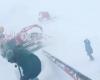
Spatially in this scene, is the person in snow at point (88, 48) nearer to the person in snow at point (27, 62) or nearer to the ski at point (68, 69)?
the ski at point (68, 69)

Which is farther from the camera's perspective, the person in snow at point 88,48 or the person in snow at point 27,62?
the person in snow at point 88,48

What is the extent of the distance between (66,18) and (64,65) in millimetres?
534

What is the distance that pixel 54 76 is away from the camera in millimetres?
1829

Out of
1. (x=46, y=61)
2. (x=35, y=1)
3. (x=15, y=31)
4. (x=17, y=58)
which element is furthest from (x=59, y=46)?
(x=17, y=58)

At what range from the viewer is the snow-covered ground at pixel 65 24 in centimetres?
190

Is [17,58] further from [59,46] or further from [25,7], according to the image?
[25,7]

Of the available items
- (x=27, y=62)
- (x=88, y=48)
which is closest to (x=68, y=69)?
(x=88, y=48)

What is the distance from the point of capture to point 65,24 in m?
2.18

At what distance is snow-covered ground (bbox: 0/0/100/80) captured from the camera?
6.23 ft

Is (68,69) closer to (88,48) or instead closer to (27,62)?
(88,48)

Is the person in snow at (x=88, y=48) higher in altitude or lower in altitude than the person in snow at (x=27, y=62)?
lower

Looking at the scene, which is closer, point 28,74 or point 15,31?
point 28,74

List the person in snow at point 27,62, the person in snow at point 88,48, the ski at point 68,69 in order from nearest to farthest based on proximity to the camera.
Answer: the person in snow at point 27,62, the ski at point 68,69, the person in snow at point 88,48

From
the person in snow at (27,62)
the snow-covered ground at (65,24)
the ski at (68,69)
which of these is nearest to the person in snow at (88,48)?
the snow-covered ground at (65,24)
